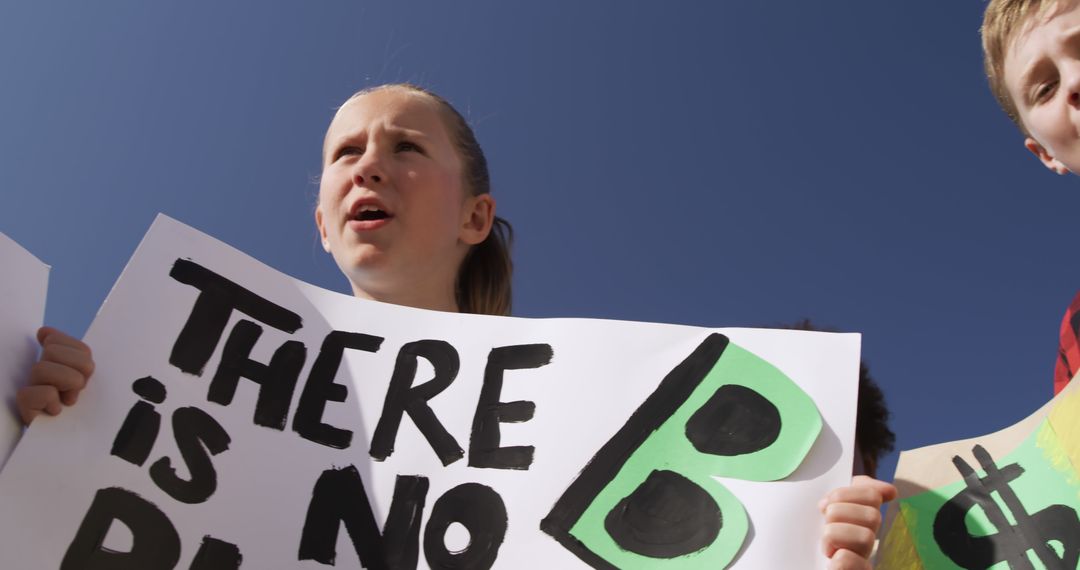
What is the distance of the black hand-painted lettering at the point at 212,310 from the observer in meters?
1.26

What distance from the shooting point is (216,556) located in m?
1.08

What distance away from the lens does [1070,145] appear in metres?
1.46

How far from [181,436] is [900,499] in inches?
40.1

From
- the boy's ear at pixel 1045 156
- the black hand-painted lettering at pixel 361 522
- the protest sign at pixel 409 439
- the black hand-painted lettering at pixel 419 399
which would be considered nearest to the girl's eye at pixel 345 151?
the protest sign at pixel 409 439

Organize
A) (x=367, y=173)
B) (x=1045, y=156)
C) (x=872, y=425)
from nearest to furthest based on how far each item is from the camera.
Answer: (x=1045, y=156), (x=367, y=173), (x=872, y=425)

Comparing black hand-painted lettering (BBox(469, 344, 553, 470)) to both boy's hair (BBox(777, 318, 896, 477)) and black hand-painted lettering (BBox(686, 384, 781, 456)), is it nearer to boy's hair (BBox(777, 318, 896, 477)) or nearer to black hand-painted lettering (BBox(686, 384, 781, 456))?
black hand-painted lettering (BBox(686, 384, 781, 456))

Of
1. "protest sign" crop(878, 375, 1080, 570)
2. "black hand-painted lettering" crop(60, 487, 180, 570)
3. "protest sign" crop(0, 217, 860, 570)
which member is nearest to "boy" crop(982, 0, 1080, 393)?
"protest sign" crop(878, 375, 1080, 570)

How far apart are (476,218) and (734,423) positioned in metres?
1.19

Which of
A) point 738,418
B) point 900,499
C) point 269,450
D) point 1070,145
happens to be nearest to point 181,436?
point 269,450

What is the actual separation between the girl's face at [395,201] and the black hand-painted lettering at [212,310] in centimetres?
51

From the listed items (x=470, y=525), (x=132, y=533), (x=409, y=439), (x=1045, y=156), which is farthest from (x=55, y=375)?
(x=1045, y=156)

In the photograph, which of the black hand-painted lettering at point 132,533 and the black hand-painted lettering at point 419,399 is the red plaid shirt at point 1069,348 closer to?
the black hand-painted lettering at point 419,399

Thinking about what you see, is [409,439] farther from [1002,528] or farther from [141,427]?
[1002,528]

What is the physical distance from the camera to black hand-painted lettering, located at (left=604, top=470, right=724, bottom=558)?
108 centimetres
